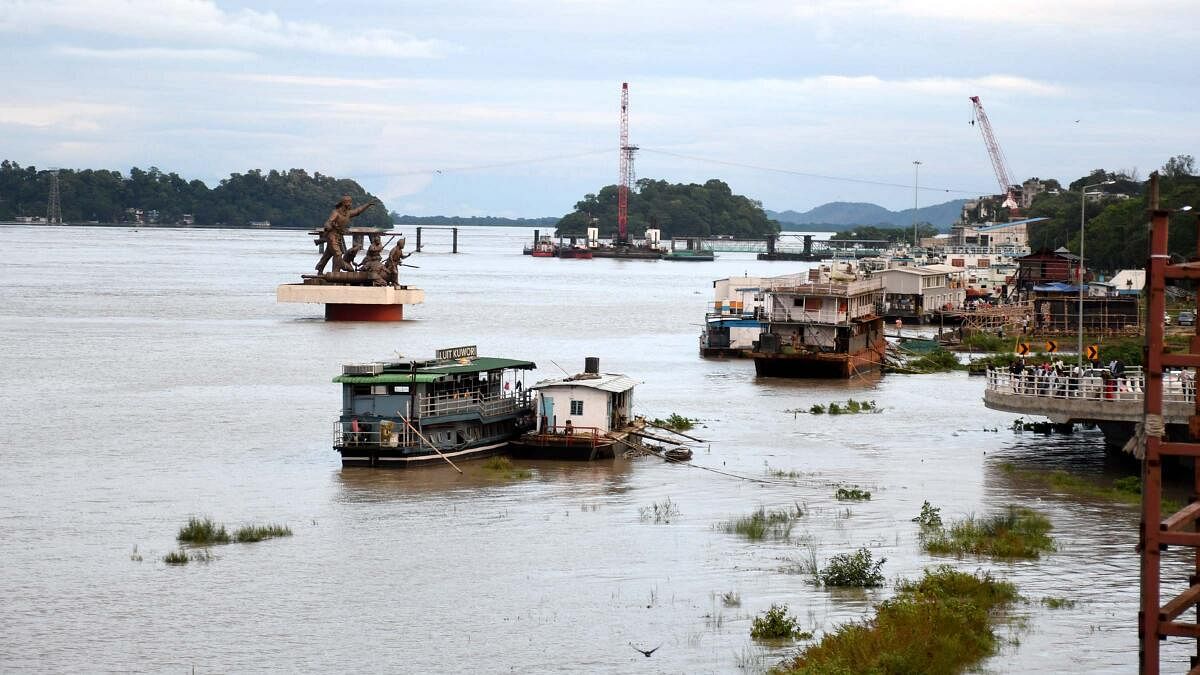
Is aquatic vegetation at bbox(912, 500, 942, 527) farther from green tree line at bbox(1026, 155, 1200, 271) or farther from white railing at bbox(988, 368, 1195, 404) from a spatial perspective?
green tree line at bbox(1026, 155, 1200, 271)

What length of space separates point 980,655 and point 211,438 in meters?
31.2

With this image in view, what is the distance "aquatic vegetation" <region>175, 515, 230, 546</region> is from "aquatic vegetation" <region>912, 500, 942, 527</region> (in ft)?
51.3

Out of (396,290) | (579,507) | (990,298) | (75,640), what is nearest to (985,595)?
(579,507)

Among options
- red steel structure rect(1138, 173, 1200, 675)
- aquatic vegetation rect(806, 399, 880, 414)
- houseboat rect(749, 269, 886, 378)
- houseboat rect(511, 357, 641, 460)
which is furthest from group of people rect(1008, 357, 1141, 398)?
houseboat rect(749, 269, 886, 378)

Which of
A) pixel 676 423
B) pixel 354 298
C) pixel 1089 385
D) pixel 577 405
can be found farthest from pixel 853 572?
pixel 354 298

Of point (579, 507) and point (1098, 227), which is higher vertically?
point (1098, 227)

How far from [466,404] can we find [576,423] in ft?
10.9

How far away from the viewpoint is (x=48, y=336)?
293 feet

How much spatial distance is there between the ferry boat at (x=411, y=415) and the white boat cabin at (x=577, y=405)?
1569mm

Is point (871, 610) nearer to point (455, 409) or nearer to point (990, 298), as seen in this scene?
point (455, 409)

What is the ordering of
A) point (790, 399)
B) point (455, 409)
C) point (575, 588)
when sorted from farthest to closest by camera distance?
point (790, 399)
point (455, 409)
point (575, 588)

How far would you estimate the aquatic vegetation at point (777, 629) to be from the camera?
25.9 m

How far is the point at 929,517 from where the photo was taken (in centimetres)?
3541

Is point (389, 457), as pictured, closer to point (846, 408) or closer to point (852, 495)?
point (852, 495)
